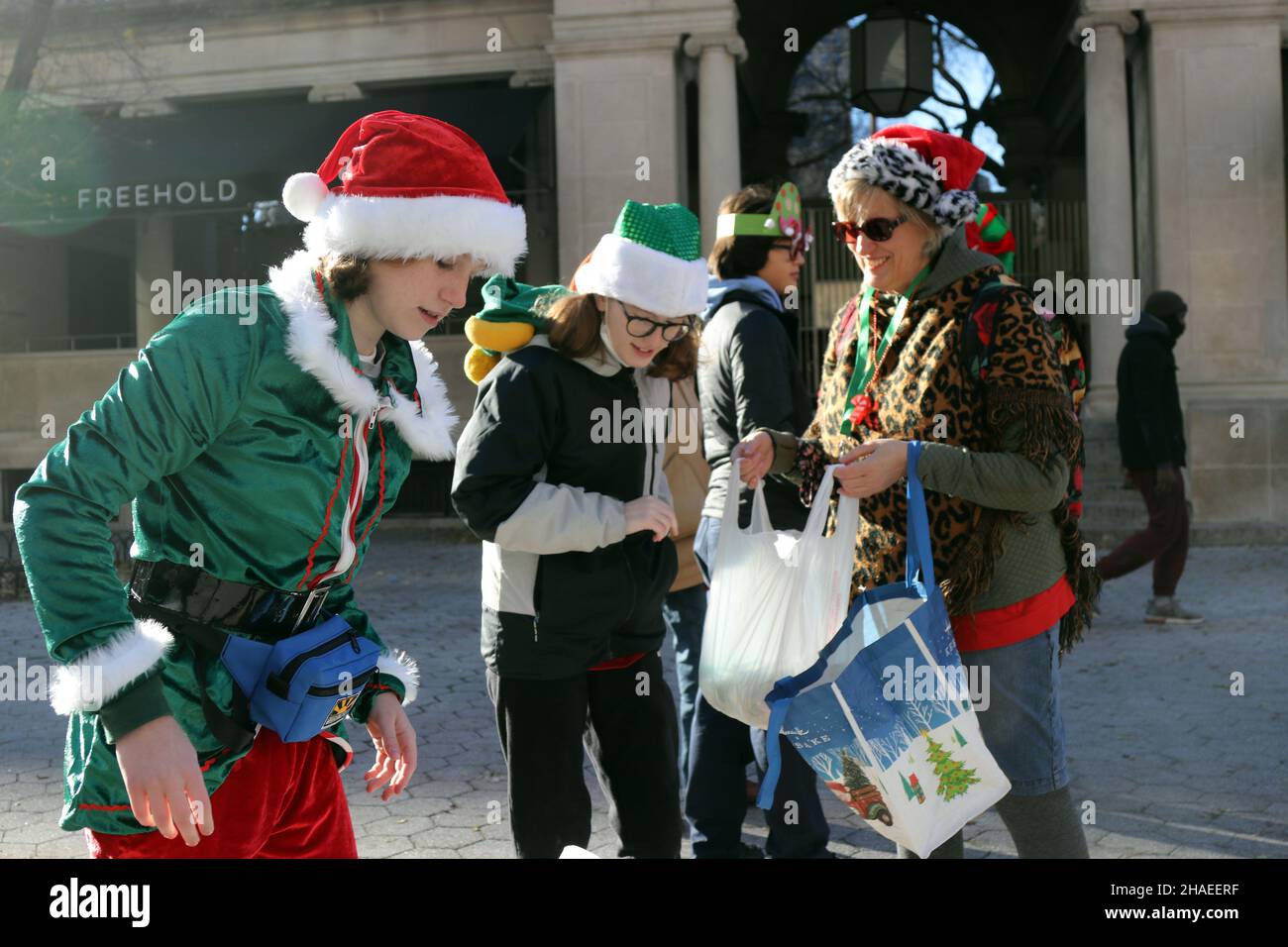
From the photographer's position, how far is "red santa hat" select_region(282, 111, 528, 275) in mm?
2295

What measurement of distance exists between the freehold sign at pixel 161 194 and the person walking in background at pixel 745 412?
1228cm

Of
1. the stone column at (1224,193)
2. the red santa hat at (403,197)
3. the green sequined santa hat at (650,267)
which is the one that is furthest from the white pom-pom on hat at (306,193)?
the stone column at (1224,193)

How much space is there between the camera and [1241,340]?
542 inches

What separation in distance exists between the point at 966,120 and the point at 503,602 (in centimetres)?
1854

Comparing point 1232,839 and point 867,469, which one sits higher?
point 867,469

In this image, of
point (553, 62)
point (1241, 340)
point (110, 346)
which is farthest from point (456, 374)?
point (1241, 340)

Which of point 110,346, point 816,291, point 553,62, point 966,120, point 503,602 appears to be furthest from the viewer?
point 966,120

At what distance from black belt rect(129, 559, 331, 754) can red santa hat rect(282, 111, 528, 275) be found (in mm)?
588

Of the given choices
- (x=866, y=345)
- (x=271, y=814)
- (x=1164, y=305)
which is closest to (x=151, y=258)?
(x=1164, y=305)

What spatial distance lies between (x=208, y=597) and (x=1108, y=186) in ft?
45.6

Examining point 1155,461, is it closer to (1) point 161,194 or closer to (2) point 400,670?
(2) point 400,670

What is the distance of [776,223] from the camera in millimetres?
4691

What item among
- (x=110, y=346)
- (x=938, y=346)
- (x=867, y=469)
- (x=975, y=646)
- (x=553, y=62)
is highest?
(x=553, y=62)
